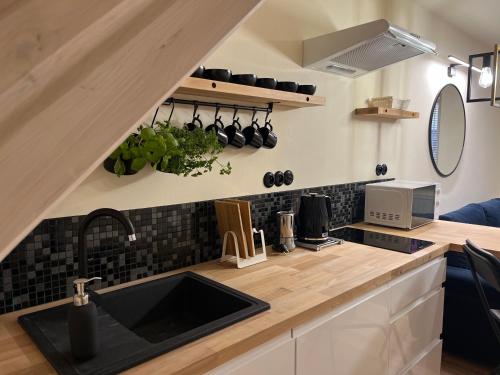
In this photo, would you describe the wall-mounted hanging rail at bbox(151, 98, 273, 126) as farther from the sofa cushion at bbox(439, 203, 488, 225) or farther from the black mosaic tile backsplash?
the sofa cushion at bbox(439, 203, 488, 225)

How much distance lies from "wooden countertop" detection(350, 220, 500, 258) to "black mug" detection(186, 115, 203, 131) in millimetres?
1397

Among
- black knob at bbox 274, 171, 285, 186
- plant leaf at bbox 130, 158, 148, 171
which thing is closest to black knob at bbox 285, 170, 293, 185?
black knob at bbox 274, 171, 285, 186

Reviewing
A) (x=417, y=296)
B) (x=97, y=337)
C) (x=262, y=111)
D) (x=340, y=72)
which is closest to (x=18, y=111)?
(x=97, y=337)

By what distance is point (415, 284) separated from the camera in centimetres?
189

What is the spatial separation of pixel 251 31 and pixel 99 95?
1.72 meters

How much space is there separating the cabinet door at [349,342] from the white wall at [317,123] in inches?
31.8

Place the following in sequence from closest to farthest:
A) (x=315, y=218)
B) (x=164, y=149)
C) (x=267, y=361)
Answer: (x=267, y=361) < (x=164, y=149) < (x=315, y=218)

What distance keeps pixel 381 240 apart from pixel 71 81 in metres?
2.11

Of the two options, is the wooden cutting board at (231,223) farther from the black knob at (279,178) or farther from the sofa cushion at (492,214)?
the sofa cushion at (492,214)

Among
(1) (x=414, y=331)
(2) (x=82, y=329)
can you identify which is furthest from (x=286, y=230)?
(2) (x=82, y=329)

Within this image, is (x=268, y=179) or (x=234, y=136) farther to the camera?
(x=268, y=179)

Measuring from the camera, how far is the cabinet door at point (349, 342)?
4.32 feet

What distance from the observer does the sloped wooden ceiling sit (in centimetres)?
35

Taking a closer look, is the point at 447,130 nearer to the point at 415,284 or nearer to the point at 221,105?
the point at 415,284
